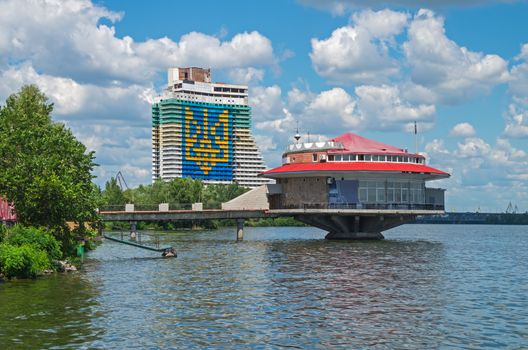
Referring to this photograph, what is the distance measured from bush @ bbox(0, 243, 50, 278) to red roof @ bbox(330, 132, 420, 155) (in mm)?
58995

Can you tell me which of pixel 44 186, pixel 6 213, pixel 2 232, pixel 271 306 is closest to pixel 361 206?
pixel 6 213

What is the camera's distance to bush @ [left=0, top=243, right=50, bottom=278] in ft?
151

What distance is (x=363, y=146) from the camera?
103125 millimetres

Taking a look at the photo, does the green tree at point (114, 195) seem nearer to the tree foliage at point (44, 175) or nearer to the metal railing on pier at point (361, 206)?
the metal railing on pier at point (361, 206)

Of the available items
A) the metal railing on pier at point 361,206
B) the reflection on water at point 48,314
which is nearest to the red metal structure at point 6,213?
the reflection on water at point 48,314

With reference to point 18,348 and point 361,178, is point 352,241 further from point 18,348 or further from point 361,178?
point 18,348

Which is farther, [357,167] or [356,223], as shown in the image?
[356,223]

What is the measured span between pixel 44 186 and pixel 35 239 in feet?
17.7

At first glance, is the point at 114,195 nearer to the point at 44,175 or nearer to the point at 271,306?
the point at 44,175

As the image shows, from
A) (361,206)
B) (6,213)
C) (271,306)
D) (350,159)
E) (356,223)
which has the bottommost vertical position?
(271,306)

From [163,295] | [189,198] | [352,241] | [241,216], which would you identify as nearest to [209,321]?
[163,295]

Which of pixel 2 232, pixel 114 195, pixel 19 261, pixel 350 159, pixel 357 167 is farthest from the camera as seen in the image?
pixel 114 195

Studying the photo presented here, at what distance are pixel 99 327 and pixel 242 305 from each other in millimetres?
8747

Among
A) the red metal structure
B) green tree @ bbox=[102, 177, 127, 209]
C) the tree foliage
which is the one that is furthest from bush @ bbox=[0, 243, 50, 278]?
green tree @ bbox=[102, 177, 127, 209]
